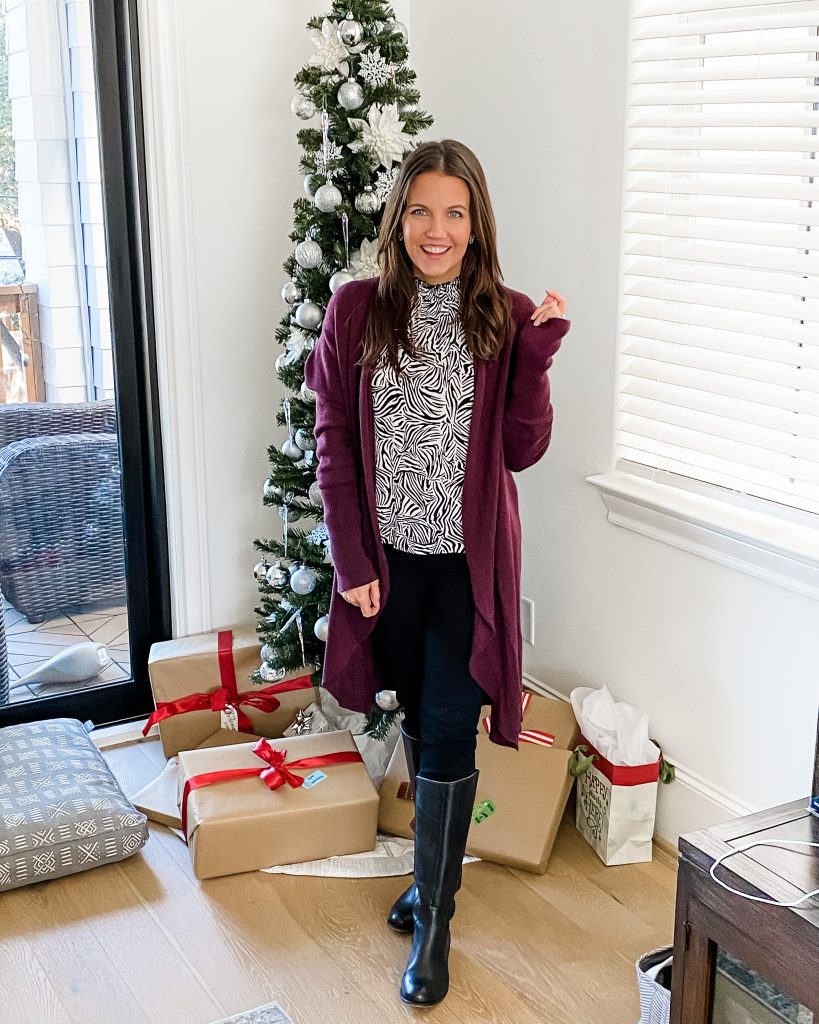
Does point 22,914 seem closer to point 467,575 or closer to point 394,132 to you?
point 467,575

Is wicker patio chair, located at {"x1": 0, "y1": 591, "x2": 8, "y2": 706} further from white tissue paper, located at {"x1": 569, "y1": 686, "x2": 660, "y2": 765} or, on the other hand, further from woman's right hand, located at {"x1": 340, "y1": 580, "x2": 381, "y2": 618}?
white tissue paper, located at {"x1": 569, "y1": 686, "x2": 660, "y2": 765}

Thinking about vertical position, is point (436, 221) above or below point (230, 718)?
above

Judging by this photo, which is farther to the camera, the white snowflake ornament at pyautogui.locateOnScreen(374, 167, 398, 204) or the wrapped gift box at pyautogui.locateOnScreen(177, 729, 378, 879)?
the white snowflake ornament at pyautogui.locateOnScreen(374, 167, 398, 204)

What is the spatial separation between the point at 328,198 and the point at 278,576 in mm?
890

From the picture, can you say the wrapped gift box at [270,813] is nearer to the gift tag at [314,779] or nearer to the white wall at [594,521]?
the gift tag at [314,779]

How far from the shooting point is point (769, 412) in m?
2.19

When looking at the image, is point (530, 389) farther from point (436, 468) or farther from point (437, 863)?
point (437, 863)

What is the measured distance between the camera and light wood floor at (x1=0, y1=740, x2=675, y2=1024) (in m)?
2.06

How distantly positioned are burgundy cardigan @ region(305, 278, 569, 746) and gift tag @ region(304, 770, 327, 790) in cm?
43

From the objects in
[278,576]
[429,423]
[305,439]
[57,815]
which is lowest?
[57,815]

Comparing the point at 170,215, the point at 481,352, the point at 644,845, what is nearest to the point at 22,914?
the point at 644,845

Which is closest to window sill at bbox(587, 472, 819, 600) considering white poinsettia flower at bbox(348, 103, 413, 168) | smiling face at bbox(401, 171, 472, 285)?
smiling face at bbox(401, 171, 472, 285)

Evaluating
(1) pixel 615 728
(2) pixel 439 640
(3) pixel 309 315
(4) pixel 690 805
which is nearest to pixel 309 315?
(3) pixel 309 315

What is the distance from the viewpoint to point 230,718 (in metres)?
2.94
